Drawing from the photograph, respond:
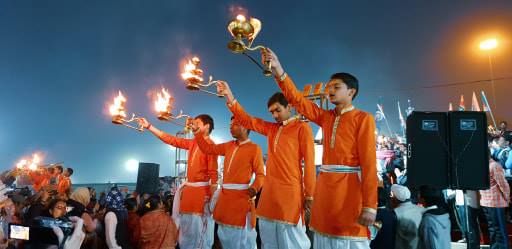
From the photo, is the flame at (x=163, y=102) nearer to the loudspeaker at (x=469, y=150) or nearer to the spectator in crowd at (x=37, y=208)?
the spectator in crowd at (x=37, y=208)

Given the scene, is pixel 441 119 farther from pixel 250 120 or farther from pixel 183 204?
pixel 183 204

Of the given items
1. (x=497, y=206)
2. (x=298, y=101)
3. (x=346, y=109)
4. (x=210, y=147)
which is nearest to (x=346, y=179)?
(x=346, y=109)

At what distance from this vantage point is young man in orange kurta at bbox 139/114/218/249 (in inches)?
217

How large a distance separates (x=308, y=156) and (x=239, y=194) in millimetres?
1186

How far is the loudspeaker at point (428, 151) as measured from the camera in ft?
14.7

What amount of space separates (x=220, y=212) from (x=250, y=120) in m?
1.32

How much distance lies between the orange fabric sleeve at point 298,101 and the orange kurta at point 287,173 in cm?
56

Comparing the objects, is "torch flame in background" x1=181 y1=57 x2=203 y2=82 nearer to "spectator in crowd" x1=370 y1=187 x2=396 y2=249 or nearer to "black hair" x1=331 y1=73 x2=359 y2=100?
"black hair" x1=331 y1=73 x2=359 y2=100

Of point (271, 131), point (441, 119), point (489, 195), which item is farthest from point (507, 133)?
point (271, 131)

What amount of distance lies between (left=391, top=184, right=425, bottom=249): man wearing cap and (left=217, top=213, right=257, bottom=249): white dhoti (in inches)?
84.2

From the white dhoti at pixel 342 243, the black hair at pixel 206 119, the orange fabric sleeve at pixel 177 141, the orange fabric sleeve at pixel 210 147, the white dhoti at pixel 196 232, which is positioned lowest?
the white dhoti at pixel 196 232

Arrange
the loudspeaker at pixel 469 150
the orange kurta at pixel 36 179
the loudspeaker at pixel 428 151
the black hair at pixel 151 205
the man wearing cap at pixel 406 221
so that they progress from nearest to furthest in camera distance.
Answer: the loudspeaker at pixel 469 150, the loudspeaker at pixel 428 151, the man wearing cap at pixel 406 221, the black hair at pixel 151 205, the orange kurta at pixel 36 179

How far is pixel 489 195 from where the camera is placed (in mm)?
6738

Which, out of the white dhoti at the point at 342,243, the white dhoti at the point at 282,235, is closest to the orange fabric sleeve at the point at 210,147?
the white dhoti at the point at 282,235
